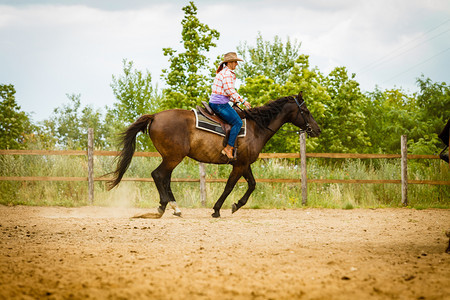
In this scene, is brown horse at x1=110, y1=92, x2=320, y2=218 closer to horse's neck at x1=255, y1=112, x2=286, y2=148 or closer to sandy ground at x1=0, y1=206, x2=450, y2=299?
horse's neck at x1=255, y1=112, x2=286, y2=148

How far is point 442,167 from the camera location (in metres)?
12.8

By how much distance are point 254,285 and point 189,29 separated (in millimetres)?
19173

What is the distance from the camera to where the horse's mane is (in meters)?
8.74

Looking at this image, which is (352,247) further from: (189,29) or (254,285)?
(189,29)

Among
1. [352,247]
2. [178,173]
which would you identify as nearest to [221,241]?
[352,247]

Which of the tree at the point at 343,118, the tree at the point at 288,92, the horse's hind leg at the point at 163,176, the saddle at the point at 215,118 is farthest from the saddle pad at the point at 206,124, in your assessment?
the tree at the point at 343,118

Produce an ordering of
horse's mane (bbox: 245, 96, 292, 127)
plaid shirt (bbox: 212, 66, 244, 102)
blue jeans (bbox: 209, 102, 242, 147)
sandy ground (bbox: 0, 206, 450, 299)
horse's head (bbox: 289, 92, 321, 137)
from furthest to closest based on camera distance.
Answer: horse's head (bbox: 289, 92, 321, 137), horse's mane (bbox: 245, 96, 292, 127), blue jeans (bbox: 209, 102, 242, 147), plaid shirt (bbox: 212, 66, 244, 102), sandy ground (bbox: 0, 206, 450, 299)

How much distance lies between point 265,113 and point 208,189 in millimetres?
3824

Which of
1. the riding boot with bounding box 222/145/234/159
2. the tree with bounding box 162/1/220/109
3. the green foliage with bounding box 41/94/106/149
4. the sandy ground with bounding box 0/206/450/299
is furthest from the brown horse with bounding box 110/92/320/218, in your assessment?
the green foliage with bounding box 41/94/106/149

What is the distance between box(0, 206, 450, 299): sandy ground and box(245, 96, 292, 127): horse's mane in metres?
2.35

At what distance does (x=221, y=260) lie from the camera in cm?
424

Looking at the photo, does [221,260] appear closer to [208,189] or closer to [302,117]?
[302,117]

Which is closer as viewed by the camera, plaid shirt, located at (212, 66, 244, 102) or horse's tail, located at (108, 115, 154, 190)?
plaid shirt, located at (212, 66, 244, 102)

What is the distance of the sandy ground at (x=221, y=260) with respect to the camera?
10.4ft
